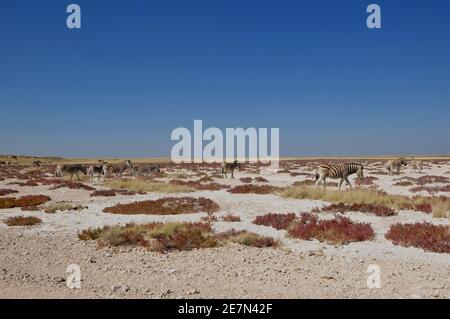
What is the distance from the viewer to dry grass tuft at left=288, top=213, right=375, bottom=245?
11117mm

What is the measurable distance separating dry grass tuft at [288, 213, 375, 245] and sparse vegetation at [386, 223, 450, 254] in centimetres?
67

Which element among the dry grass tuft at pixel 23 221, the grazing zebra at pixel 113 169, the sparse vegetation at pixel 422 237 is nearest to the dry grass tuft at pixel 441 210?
the sparse vegetation at pixel 422 237

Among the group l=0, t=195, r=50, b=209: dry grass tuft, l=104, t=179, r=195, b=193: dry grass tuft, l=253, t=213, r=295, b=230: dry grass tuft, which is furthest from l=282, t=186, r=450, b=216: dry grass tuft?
l=0, t=195, r=50, b=209: dry grass tuft

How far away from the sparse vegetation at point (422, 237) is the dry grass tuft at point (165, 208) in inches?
305

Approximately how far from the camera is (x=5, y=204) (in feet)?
63.5

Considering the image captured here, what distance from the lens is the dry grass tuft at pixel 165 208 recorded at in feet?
55.6

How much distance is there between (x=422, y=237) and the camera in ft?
34.9

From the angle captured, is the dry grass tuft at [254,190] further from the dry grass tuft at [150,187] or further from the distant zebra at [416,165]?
the distant zebra at [416,165]

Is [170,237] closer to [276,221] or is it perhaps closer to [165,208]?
[276,221]

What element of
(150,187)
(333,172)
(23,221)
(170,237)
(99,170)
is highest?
(333,172)

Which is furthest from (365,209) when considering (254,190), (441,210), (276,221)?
(254,190)

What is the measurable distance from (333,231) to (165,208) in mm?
8028

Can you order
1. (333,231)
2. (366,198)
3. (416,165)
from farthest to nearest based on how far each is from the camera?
(416,165) < (366,198) < (333,231)
